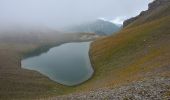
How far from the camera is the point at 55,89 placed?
78062mm

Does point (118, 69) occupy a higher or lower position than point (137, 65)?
lower

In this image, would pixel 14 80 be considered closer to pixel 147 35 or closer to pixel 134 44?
pixel 134 44

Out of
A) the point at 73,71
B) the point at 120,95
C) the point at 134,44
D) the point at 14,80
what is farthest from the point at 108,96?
the point at 134,44

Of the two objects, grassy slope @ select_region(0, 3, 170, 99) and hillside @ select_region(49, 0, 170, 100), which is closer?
hillside @ select_region(49, 0, 170, 100)

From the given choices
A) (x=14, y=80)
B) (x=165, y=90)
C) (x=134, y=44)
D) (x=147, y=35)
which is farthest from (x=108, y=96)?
(x=147, y=35)

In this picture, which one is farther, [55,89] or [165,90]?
[55,89]

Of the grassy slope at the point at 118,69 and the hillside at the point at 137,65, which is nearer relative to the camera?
the hillside at the point at 137,65

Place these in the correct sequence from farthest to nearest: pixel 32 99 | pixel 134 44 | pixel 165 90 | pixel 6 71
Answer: pixel 134 44 → pixel 6 71 → pixel 32 99 → pixel 165 90

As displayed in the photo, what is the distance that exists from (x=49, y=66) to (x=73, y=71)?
1773cm

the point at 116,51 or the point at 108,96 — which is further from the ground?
the point at 108,96

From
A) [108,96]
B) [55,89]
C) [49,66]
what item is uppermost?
[108,96]

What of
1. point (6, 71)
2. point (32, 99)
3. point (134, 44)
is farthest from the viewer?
point (134, 44)

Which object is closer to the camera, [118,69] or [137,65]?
[137,65]

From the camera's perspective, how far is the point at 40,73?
103m
